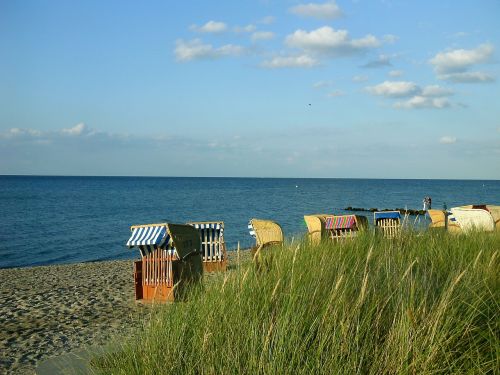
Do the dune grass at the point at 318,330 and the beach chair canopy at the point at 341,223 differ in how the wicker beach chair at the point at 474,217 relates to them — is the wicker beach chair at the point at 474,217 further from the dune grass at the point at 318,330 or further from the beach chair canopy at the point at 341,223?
the dune grass at the point at 318,330

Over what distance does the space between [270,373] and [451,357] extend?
1038 mm

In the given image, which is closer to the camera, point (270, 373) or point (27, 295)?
point (270, 373)

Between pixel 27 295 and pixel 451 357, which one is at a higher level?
pixel 451 357

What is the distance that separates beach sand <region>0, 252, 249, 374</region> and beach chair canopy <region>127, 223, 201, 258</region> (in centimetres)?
102

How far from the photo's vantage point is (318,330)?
2998 mm

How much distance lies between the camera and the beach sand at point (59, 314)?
6.16 meters

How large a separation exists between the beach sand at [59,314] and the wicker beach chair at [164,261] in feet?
1.37

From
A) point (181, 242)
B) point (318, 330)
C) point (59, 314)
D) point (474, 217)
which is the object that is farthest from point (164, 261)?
point (318, 330)

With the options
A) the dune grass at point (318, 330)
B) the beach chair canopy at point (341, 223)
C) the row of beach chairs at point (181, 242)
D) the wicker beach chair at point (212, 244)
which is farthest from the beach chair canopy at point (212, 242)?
the dune grass at point (318, 330)

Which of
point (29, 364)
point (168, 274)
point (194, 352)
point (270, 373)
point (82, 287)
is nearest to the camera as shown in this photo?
point (270, 373)

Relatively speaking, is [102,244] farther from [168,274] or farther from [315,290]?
[315,290]

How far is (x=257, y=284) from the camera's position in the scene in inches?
141

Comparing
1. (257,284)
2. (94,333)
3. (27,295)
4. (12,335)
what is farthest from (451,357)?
(27,295)

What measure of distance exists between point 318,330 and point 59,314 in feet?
21.2
